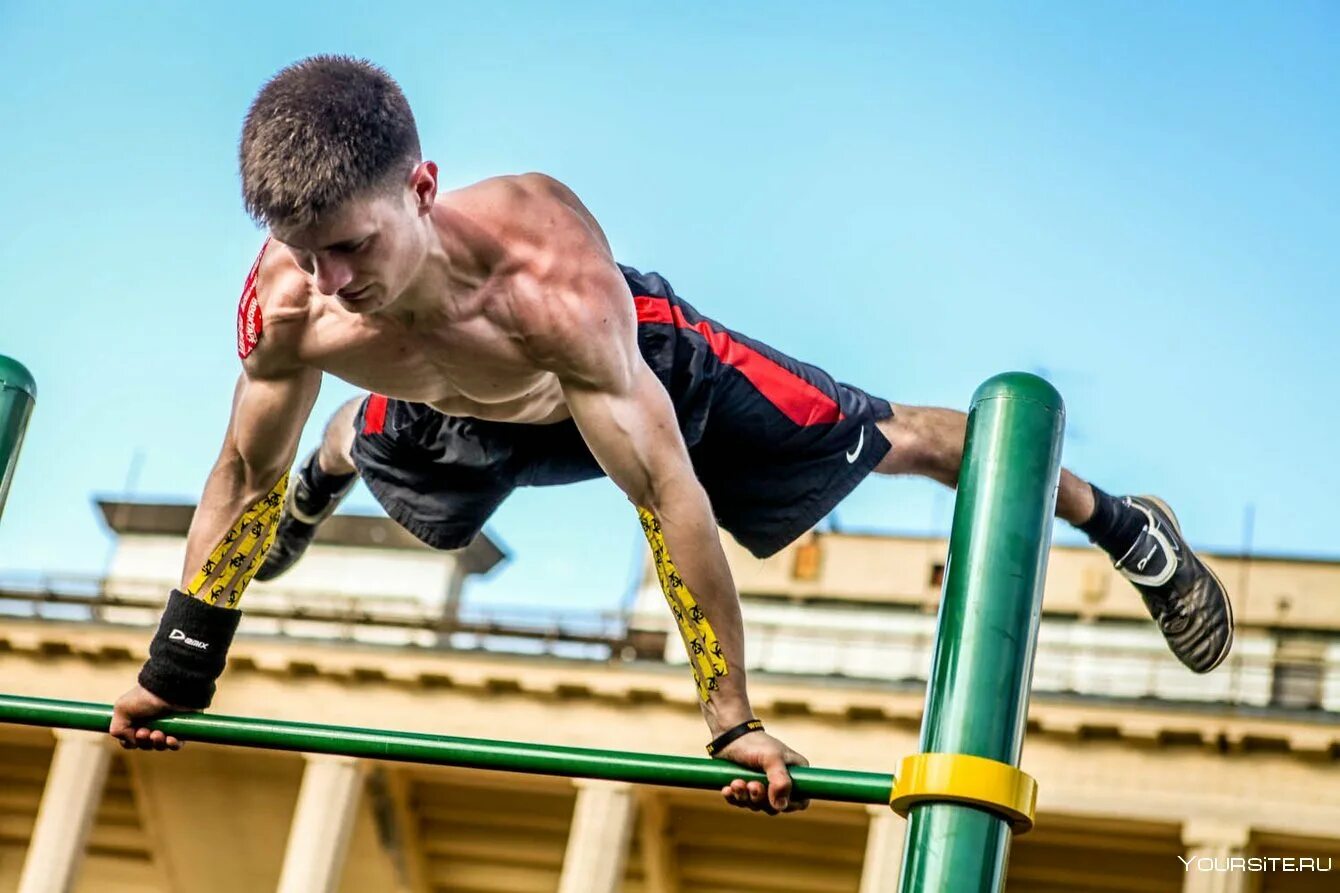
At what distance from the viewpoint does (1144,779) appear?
25.5 m

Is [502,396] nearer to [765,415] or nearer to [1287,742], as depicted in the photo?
[765,415]

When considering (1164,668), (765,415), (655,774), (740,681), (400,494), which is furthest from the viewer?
(1164,668)

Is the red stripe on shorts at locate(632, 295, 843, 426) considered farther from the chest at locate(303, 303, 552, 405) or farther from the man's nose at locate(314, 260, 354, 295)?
the man's nose at locate(314, 260, 354, 295)

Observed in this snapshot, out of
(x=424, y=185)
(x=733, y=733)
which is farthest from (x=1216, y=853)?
(x=424, y=185)

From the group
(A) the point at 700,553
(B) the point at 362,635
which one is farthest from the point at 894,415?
(B) the point at 362,635

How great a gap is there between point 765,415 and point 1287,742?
21.7 meters

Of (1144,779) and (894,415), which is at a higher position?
(1144,779)

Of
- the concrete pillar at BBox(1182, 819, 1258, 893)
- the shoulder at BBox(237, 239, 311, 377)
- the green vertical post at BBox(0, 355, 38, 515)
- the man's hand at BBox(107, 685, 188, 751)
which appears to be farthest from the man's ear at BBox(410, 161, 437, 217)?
the concrete pillar at BBox(1182, 819, 1258, 893)

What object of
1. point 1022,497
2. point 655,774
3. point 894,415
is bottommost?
point 655,774

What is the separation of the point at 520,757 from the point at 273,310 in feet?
3.44

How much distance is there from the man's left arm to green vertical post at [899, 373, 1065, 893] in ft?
1.71

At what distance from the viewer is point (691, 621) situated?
4.18 meters

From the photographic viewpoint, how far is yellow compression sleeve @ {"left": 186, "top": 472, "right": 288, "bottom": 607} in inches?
179

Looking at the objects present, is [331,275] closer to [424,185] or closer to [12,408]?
[424,185]
